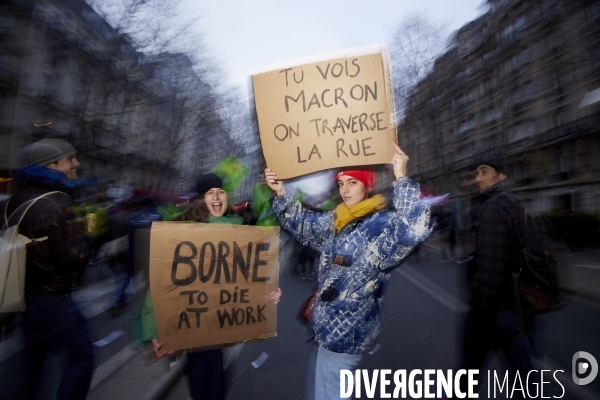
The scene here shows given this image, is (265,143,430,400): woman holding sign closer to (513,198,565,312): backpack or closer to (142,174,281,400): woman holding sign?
(142,174,281,400): woman holding sign

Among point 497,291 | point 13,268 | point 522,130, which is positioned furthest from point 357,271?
point 522,130

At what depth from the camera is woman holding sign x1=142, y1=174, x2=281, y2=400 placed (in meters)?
2.26

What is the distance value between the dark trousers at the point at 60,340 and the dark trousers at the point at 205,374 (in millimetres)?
595

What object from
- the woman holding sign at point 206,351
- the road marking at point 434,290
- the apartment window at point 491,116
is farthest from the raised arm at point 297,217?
the apartment window at point 491,116

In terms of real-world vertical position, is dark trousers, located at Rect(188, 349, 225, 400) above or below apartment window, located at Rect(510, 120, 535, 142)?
below

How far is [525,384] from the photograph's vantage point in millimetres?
2404

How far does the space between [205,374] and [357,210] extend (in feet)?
4.31

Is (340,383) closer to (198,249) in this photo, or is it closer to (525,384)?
(198,249)

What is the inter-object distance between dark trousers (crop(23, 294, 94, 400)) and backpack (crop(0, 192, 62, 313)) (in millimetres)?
90

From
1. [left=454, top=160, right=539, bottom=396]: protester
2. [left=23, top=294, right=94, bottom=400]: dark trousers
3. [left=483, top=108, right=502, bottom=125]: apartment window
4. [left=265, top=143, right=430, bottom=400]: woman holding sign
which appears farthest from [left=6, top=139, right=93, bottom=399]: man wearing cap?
[left=483, top=108, right=502, bottom=125]: apartment window

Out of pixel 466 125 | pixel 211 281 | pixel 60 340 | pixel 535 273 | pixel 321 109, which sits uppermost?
pixel 466 125

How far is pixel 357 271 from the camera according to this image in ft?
6.27

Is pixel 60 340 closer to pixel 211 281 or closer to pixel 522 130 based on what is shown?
pixel 211 281

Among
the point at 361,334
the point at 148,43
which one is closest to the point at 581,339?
the point at 361,334
